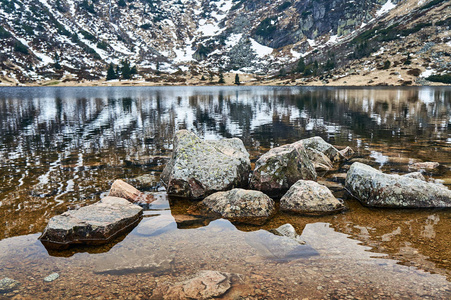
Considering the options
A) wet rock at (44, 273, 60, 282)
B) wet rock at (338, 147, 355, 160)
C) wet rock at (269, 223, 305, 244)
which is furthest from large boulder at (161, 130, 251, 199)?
wet rock at (338, 147, 355, 160)

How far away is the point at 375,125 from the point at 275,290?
28.6 meters

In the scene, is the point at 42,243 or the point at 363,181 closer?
the point at 42,243

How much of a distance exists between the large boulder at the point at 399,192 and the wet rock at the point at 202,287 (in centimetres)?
678

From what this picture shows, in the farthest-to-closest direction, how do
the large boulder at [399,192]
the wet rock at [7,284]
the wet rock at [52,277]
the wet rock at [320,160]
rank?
1. the wet rock at [320,160]
2. the large boulder at [399,192]
3. the wet rock at [52,277]
4. the wet rock at [7,284]

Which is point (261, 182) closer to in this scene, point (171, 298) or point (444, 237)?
point (444, 237)

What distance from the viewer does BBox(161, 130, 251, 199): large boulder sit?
11586 mm

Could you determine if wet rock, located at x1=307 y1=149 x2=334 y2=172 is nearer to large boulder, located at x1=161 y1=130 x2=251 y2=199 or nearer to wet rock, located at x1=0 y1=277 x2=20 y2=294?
large boulder, located at x1=161 y1=130 x2=251 y2=199

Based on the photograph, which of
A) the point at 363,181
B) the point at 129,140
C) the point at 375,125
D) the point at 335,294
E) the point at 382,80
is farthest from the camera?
the point at 382,80

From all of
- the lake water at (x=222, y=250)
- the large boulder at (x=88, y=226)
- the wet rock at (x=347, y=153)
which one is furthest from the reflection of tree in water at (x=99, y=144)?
the wet rock at (x=347, y=153)

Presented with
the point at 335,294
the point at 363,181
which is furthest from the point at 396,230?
the point at 335,294

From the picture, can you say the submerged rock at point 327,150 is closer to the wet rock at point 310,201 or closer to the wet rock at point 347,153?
the wet rock at point 347,153

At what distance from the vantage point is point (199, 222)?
9.05 metres

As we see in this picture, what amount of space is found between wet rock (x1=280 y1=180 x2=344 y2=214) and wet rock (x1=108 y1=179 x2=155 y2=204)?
527cm

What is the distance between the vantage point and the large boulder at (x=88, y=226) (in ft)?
25.1
